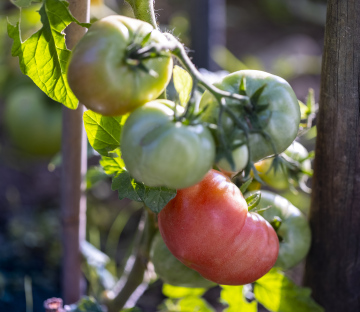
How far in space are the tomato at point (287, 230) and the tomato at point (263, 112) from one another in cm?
27

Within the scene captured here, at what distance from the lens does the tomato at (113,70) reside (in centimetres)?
45

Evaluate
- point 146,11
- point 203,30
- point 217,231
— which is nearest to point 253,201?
point 217,231

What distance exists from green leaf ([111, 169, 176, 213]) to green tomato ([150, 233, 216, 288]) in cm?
17

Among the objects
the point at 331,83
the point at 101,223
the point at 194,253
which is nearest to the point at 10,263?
the point at 101,223

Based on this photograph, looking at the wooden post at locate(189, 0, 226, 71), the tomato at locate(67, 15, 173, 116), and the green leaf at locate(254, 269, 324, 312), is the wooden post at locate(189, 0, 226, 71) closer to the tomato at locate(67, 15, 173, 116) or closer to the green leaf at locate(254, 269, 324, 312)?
the green leaf at locate(254, 269, 324, 312)

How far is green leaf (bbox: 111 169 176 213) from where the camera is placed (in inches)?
23.2

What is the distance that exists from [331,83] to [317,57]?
6.35 feet

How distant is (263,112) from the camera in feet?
1.65

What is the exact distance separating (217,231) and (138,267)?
34cm

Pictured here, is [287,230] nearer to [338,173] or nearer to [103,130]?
[338,173]

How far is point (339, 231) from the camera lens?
0.83m

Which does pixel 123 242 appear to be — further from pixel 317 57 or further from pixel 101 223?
pixel 317 57

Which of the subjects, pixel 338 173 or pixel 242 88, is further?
pixel 338 173

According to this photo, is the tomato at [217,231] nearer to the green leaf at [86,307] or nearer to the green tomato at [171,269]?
the green tomato at [171,269]
